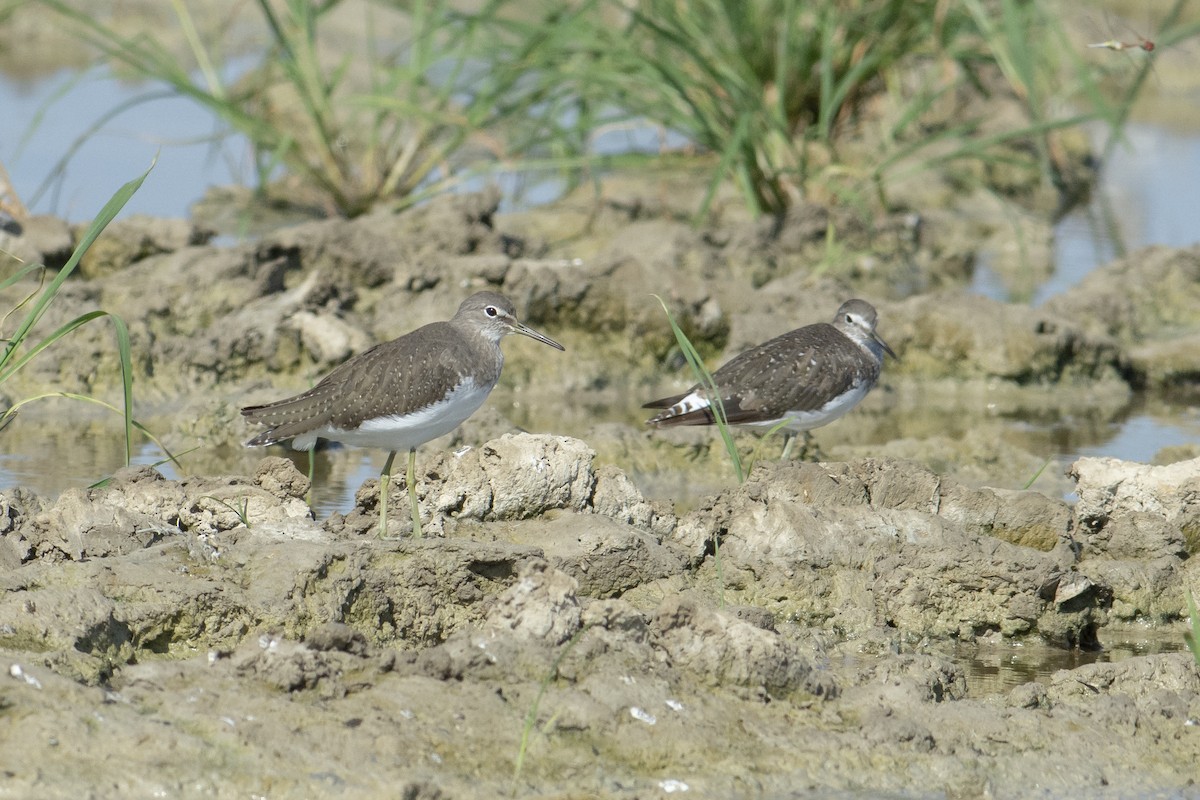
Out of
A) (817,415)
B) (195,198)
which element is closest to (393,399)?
(817,415)

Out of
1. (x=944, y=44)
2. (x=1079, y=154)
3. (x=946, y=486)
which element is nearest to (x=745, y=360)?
(x=946, y=486)

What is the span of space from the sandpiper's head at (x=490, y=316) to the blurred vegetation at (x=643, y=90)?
3.90 metres

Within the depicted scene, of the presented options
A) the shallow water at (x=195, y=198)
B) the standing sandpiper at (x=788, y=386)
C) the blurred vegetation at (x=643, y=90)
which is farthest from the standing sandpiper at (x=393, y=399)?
the blurred vegetation at (x=643, y=90)

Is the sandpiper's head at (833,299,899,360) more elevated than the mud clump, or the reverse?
the mud clump

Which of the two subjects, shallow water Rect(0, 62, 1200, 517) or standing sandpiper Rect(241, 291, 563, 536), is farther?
shallow water Rect(0, 62, 1200, 517)

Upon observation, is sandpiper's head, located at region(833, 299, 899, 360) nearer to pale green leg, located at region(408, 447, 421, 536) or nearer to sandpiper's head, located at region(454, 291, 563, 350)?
sandpiper's head, located at region(454, 291, 563, 350)

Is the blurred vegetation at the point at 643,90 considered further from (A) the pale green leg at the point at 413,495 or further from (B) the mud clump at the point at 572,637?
(A) the pale green leg at the point at 413,495

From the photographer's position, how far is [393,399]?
6.63 m

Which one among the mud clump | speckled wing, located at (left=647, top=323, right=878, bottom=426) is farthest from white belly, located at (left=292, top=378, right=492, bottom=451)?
speckled wing, located at (left=647, top=323, right=878, bottom=426)

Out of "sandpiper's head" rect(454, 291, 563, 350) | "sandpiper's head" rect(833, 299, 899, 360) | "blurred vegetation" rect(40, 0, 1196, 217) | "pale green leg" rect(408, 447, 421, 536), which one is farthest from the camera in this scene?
"blurred vegetation" rect(40, 0, 1196, 217)

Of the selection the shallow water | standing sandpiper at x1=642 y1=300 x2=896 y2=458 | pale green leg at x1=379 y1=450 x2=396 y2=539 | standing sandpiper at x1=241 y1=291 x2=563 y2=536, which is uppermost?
standing sandpiper at x1=241 y1=291 x2=563 y2=536

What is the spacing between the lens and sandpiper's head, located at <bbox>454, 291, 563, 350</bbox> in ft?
24.5

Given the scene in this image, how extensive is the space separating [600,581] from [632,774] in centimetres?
A: 145

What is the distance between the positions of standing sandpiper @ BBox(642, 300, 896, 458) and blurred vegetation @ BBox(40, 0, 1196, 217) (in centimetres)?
296
